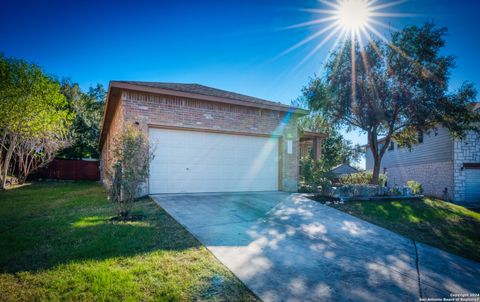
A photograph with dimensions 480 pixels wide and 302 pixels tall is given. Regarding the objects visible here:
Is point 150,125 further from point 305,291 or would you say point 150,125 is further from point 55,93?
point 55,93

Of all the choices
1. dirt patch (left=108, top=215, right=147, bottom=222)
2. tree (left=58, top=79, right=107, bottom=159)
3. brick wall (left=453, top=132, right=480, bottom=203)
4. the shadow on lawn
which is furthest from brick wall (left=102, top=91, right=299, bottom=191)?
tree (left=58, top=79, right=107, bottom=159)

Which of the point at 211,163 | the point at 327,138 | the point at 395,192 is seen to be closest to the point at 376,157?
the point at 395,192

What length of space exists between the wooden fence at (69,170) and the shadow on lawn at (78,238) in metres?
16.6

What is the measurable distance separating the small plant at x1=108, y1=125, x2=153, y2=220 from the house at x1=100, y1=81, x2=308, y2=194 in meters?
1.87

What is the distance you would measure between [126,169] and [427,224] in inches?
317

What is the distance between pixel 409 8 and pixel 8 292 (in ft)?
43.7

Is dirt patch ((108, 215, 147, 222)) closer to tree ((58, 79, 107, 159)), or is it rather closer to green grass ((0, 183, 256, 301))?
green grass ((0, 183, 256, 301))

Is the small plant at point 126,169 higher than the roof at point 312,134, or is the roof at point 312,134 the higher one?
the roof at point 312,134

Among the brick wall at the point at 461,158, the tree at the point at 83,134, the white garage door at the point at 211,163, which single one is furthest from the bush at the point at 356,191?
the tree at the point at 83,134

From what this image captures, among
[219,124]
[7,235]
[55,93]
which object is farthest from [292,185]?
[55,93]

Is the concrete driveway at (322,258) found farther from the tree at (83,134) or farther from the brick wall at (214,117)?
the tree at (83,134)

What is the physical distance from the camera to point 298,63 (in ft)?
37.1

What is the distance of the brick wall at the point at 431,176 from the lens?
1614 centimetres

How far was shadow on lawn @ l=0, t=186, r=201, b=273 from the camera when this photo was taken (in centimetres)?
319
